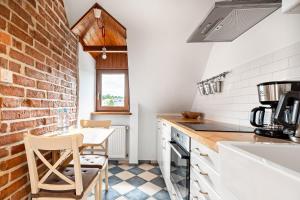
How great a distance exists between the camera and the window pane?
4.00 meters

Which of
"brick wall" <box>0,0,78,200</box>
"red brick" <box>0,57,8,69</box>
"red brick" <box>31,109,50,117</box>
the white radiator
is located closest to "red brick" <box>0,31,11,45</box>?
"brick wall" <box>0,0,78,200</box>

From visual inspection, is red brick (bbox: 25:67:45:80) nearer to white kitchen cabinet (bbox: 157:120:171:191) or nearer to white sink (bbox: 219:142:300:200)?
white kitchen cabinet (bbox: 157:120:171:191)

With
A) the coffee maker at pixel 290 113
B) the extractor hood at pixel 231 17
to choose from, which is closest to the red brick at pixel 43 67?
the extractor hood at pixel 231 17

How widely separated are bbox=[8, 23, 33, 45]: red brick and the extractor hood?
1.28 meters

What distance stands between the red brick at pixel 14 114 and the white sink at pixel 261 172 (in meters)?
1.29

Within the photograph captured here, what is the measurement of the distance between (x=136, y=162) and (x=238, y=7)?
294cm

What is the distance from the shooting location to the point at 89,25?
277 centimetres

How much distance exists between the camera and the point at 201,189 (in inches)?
45.3

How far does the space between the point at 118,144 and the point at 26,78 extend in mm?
2310

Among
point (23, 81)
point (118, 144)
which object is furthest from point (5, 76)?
point (118, 144)

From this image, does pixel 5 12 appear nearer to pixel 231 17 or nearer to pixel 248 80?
pixel 231 17

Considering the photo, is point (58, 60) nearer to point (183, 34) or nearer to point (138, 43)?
point (138, 43)

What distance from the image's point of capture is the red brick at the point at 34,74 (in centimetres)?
154

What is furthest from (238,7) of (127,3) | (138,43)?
(138,43)
